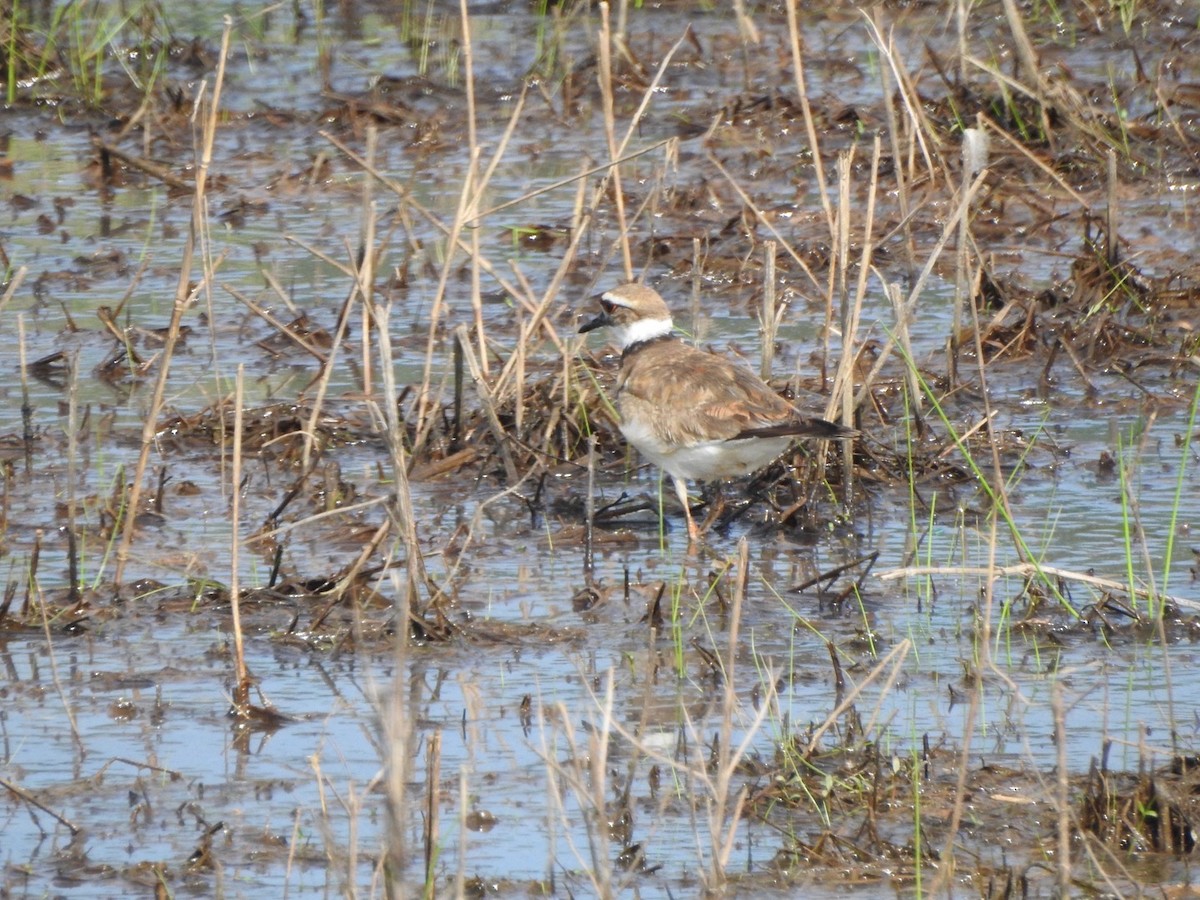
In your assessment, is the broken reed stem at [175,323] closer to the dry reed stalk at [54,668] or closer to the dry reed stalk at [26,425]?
the dry reed stalk at [54,668]

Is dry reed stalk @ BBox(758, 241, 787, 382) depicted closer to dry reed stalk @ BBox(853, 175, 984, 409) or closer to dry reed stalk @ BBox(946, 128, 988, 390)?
dry reed stalk @ BBox(853, 175, 984, 409)

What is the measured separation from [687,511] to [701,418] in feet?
1.30

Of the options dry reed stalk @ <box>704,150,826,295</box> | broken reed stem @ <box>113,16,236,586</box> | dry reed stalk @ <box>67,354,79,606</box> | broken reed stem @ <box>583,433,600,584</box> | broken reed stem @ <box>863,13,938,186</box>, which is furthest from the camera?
broken reed stem @ <box>863,13,938,186</box>

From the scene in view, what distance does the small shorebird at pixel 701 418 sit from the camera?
6.54 meters

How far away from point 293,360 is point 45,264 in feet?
6.26

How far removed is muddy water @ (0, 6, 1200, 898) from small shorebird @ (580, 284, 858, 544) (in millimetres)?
258

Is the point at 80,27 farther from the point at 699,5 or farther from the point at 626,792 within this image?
the point at 626,792

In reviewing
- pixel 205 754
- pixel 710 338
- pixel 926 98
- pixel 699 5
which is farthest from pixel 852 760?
pixel 699 5

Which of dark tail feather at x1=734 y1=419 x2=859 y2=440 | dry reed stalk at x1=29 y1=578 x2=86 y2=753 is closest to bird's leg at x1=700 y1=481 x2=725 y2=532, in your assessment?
dark tail feather at x1=734 y1=419 x2=859 y2=440

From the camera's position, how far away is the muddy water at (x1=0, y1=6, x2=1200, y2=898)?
4520mm

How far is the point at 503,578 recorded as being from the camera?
6371 mm

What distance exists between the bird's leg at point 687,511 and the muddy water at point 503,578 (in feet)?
0.29

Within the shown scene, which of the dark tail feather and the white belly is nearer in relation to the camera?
the dark tail feather

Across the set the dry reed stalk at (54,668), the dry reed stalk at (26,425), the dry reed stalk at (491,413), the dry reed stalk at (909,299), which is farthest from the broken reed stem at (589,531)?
the dry reed stalk at (26,425)
